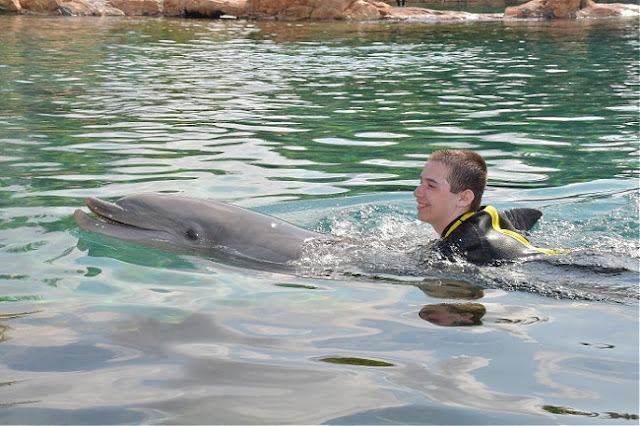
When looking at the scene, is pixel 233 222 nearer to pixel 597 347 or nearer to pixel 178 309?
pixel 178 309

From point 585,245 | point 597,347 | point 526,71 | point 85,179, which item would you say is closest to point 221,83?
point 526,71

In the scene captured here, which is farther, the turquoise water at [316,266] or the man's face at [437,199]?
the man's face at [437,199]

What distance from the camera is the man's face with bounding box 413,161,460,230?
545cm

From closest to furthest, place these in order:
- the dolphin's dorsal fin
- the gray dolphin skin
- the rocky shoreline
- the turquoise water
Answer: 1. the turquoise water
2. the gray dolphin skin
3. the dolphin's dorsal fin
4. the rocky shoreline

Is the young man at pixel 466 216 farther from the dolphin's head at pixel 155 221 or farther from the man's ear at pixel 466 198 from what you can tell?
the dolphin's head at pixel 155 221

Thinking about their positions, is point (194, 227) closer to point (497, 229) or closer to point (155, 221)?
point (155, 221)

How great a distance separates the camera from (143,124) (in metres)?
10.2

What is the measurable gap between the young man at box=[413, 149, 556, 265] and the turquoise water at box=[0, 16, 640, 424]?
0.16 meters

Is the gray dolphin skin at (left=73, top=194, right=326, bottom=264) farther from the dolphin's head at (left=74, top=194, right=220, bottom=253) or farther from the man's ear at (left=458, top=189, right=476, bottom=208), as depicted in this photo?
the man's ear at (left=458, top=189, right=476, bottom=208)

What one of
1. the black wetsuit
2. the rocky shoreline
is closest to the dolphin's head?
the black wetsuit

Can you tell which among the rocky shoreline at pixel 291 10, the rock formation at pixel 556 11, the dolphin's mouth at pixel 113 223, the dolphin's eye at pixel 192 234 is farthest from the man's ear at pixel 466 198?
the rock formation at pixel 556 11

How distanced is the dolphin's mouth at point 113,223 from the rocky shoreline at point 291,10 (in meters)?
27.7

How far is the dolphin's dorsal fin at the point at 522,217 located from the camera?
5668 mm

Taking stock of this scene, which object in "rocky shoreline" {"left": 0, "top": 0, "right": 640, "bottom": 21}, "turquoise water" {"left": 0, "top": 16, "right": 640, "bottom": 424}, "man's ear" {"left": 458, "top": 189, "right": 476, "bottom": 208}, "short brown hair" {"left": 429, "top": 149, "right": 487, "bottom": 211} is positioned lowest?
"turquoise water" {"left": 0, "top": 16, "right": 640, "bottom": 424}
